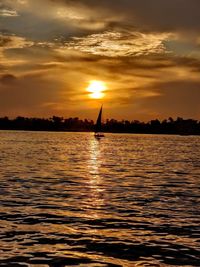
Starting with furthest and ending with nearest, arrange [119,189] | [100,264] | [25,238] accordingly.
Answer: [119,189] < [25,238] < [100,264]

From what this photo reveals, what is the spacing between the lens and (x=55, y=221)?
2484 cm

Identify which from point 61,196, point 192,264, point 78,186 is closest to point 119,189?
point 78,186

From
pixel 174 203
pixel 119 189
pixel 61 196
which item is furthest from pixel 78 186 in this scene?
pixel 174 203

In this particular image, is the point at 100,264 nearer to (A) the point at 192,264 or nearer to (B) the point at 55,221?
(A) the point at 192,264

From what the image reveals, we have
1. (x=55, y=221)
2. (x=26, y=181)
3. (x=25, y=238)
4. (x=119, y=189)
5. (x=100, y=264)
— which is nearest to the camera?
(x=100, y=264)

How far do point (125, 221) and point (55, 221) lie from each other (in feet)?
12.3

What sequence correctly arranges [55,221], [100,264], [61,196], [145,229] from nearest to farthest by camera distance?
[100,264]
[145,229]
[55,221]
[61,196]

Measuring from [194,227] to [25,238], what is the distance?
8.65 metres

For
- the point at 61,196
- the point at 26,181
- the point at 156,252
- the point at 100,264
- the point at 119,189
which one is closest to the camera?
the point at 100,264

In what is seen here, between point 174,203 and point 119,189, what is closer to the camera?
point 174,203

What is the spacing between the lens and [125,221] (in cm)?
2528

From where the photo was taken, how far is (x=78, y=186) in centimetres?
4388

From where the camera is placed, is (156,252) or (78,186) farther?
(78,186)

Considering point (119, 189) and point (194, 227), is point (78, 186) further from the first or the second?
point (194, 227)
